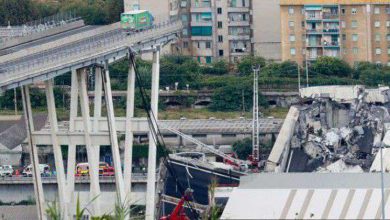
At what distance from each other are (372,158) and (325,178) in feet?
36.1

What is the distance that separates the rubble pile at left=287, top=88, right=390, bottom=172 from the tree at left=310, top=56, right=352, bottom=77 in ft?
17.6

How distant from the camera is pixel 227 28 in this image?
65.8 m

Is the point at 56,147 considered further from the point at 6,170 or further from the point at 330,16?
the point at 330,16

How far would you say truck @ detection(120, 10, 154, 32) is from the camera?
48.3 meters

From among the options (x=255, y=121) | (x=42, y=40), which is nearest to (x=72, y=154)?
(x=42, y=40)

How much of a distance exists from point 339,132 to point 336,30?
360 inches

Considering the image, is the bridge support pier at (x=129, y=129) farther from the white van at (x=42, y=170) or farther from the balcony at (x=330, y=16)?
the balcony at (x=330, y=16)

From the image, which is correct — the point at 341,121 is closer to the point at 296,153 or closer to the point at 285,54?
the point at 296,153

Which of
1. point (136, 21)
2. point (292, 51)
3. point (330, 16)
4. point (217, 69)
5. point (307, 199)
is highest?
point (136, 21)

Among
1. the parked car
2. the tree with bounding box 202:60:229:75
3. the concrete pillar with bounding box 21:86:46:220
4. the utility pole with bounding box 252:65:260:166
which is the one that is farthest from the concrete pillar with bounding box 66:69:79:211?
the tree with bounding box 202:60:229:75

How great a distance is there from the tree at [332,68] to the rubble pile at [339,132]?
17.6ft

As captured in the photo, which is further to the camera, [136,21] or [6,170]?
[6,170]

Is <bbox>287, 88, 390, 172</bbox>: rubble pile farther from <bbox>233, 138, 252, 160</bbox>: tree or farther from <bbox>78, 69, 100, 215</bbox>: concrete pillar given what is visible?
<bbox>78, 69, 100, 215</bbox>: concrete pillar

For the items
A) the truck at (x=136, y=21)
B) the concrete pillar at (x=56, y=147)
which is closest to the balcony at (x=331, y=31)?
the truck at (x=136, y=21)
